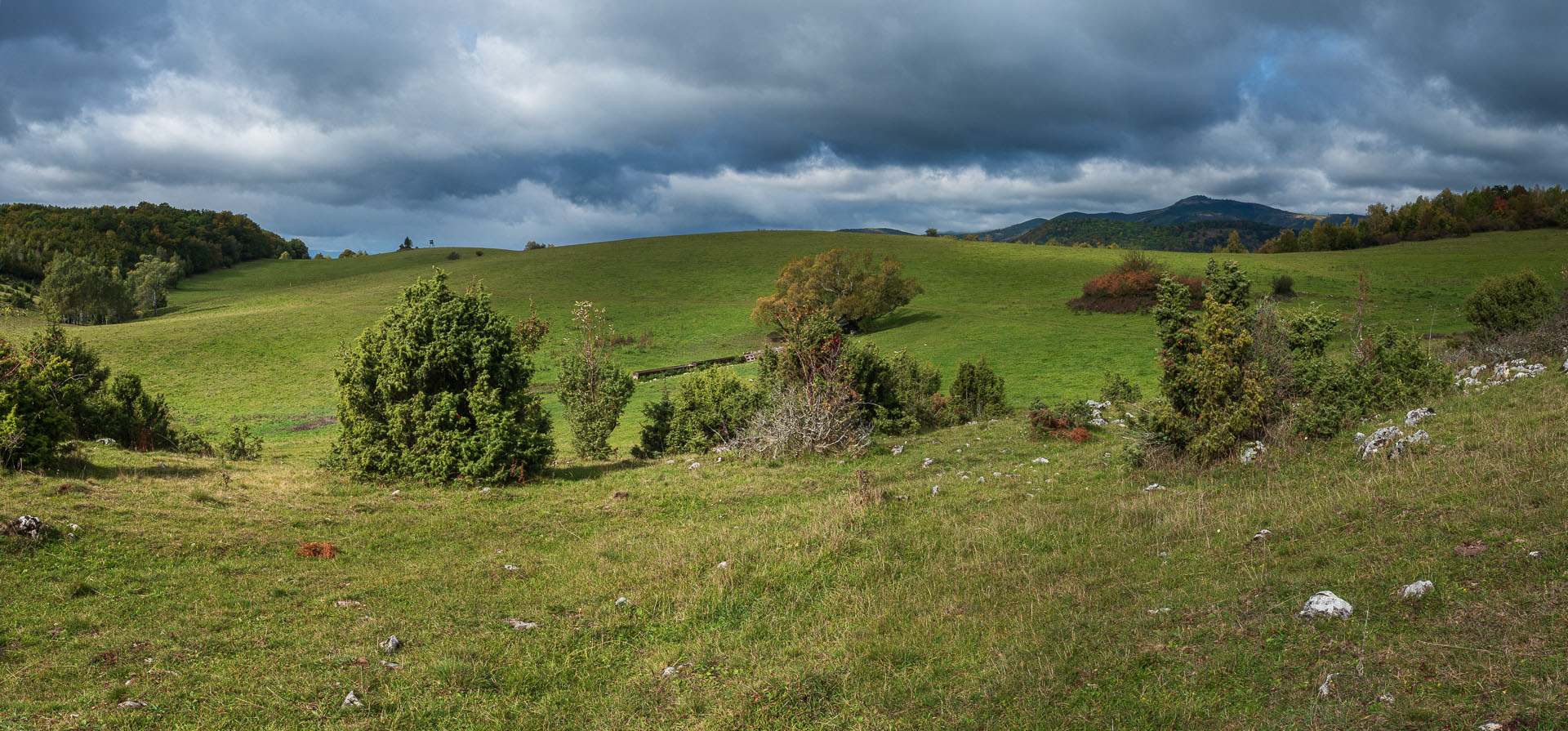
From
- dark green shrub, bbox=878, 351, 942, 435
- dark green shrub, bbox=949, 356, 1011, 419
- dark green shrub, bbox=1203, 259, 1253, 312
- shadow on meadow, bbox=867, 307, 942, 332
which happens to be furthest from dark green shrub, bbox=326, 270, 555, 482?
shadow on meadow, bbox=867, 307, 942, 332

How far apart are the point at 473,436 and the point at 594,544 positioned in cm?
778

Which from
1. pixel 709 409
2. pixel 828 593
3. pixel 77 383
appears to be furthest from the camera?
pixel 709 409

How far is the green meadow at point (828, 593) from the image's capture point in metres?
6.07

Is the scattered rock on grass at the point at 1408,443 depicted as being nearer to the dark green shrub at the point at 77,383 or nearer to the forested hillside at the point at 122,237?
the dark green shrub at the point at 77,383

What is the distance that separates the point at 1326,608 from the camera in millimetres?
6582

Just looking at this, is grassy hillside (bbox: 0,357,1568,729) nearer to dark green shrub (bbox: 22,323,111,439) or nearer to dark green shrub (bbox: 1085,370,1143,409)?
dark green shrub (bbox: 22,323,111,439)

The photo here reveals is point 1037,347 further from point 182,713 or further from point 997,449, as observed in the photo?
point 182,713

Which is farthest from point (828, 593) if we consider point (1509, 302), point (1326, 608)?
point (1509, 302)

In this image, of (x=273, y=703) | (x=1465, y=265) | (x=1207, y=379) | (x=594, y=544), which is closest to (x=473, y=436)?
(x=594, y=544)

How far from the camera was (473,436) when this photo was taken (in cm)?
1886

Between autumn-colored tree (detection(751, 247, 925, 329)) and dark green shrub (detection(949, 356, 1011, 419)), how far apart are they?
34606 millimetres

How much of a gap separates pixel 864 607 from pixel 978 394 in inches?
989

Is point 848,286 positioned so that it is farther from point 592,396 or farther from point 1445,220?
point 1445,220

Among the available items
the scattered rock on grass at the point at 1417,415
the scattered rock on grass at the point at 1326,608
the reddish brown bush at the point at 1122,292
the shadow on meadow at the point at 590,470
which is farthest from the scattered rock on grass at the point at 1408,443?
the reddish brown bush at the point at 1122,292
